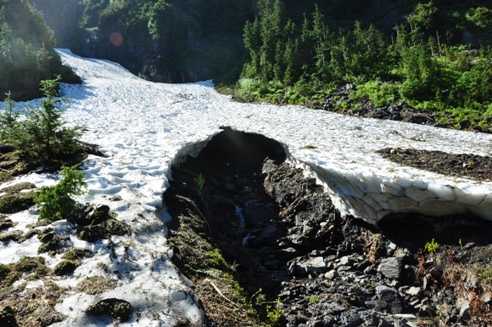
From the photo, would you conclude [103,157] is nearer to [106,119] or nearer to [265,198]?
[265,198]

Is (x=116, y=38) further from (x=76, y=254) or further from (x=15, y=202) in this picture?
(x=76, y=254)

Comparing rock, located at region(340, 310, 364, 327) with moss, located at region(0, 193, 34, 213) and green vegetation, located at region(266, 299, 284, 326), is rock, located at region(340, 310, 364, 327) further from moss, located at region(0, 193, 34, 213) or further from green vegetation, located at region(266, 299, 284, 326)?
moss, located at region(0, 193, 34, 213)

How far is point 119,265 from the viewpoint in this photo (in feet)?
13.5

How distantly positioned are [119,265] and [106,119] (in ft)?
44.0

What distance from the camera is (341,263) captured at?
643 centimetres

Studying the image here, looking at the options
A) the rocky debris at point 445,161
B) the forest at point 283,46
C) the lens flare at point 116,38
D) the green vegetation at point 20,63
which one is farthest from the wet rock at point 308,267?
the lens flare at point 116,38

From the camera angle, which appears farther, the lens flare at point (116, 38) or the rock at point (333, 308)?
the lens flare at point (116, 38)

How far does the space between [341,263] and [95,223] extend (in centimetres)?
458

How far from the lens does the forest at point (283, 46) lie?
2288 cm

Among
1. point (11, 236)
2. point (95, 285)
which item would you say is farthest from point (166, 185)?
point (95, 285)

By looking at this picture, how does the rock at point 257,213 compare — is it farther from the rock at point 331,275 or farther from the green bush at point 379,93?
the green bush at point 379,93

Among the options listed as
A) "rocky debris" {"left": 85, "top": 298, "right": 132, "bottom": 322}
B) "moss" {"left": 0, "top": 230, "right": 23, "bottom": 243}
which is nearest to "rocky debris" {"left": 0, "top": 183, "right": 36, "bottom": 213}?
"moss" {"left": 0, "top": 230, "right": 23, "bottom": 243}

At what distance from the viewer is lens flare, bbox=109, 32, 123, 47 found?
219 ft

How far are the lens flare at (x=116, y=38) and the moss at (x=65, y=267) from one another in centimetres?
7122
